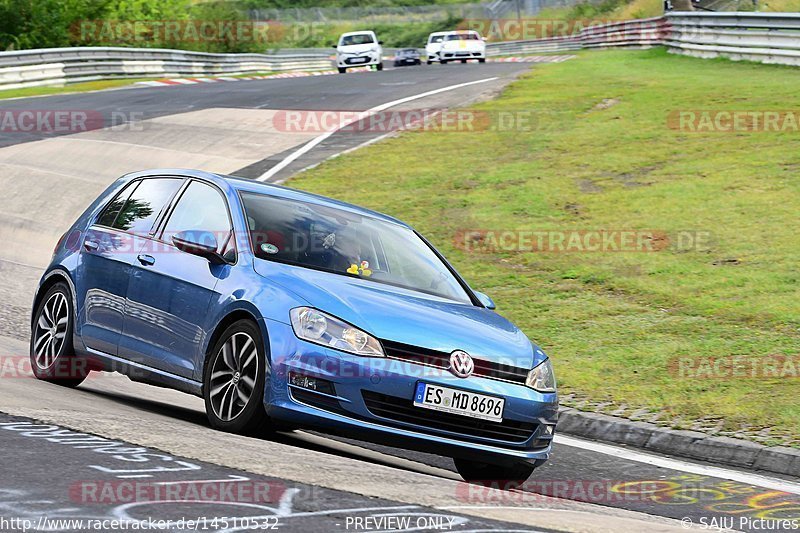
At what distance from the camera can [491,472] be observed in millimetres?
7676

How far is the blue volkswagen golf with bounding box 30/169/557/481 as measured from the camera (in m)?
6.95

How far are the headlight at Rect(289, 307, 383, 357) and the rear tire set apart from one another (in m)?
1.11

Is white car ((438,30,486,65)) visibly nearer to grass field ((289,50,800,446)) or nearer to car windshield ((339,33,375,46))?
car windshield ((339,33,375,46))

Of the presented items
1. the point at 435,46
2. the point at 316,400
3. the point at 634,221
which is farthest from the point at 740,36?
the point at 316,400

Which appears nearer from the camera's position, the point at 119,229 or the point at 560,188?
the point at 119,229

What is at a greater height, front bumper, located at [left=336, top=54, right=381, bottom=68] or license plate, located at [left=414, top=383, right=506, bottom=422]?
front bumper, located at [left=336, top=54, right=381, bottom=68]

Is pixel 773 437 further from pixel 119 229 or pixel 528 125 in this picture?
pixel 528 125

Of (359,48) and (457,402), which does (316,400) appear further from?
(359,48)

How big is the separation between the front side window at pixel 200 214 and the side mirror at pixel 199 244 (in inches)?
2.0

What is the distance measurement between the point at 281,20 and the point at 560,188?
2950 inches

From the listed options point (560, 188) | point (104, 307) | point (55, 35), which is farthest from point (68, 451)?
point (55, 35)

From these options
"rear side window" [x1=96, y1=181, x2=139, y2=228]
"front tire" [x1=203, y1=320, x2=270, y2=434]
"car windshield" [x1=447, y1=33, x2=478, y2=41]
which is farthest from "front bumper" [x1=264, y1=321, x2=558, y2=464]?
"car windshield" [x1=447, y1=33, x2=478, y2=41]

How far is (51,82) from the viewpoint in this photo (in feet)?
119

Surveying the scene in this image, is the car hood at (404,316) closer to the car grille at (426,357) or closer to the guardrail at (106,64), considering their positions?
the car grille at (426,357)
